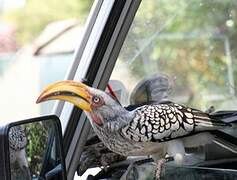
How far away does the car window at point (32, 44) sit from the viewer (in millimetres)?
7543

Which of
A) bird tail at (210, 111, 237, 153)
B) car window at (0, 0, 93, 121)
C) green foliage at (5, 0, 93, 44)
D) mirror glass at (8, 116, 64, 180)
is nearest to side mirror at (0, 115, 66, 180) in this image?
mirror glass at (8, 116, 64, 180)

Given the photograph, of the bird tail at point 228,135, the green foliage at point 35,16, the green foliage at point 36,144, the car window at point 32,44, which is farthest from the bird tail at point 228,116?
the green foliage at point 35,16

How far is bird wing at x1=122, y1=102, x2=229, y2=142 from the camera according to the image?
4.71 feet

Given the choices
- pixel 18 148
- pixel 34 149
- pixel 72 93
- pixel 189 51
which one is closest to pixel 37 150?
pixel 34 149

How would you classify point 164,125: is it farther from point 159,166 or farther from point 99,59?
point 99,59

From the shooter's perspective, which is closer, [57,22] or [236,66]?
[236,66]

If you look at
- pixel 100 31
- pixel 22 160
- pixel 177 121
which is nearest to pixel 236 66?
pixel 100 31

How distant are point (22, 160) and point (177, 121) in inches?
15.3

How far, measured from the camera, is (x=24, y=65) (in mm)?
8172

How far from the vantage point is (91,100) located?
145 cm

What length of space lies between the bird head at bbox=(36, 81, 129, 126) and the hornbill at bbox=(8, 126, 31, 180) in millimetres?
126

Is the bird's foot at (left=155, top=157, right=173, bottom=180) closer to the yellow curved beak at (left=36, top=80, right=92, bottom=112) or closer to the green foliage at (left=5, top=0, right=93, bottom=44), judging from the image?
the yellow curved beak at (left=36, top=80, right=92, bottom=112)

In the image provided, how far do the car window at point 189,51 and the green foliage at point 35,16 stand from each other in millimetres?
6193

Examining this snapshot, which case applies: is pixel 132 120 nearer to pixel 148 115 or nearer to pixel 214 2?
pixel 148 115
